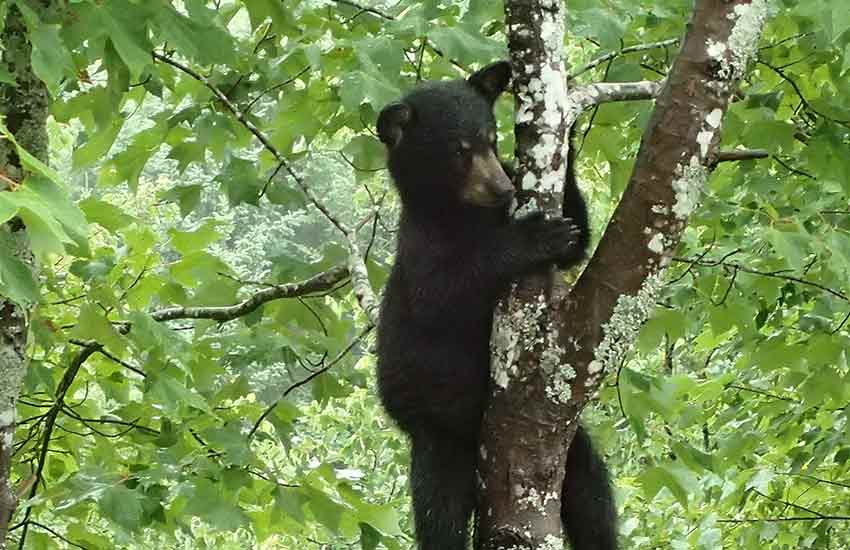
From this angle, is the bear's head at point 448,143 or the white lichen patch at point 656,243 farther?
the bear's head at point 448,143

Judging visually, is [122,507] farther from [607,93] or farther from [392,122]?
[607,93]

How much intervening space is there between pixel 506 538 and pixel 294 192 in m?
1.94

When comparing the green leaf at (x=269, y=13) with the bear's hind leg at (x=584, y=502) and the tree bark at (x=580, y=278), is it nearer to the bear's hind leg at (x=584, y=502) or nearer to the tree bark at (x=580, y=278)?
the tree bark at (x=580, y=278)

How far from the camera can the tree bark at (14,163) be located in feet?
9.86

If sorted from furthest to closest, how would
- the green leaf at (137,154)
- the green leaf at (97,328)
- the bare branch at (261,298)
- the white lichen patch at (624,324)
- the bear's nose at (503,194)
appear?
the green leaf at (137,154), the bare branch at (261,298), the bear's nose at (503,194), the green leaf at (97,328), the white lichen patch at (624,324)

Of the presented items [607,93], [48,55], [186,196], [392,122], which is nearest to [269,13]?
[392,122]

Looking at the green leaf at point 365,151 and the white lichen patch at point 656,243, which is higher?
the green leaf at point 365,151

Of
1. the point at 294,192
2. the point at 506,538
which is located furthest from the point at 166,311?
the point at 506,538

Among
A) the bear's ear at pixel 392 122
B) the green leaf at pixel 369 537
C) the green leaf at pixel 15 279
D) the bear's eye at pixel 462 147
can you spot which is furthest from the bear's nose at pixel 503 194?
the green leaf at pixel 15 279

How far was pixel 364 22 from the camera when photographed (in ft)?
12.6

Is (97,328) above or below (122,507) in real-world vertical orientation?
above

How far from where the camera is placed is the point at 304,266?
4062 millimetres

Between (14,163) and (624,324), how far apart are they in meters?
1.70

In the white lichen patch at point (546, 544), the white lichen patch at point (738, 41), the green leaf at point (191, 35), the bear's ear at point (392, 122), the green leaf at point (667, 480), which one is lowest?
the white lichen patch at point (546, 544)
